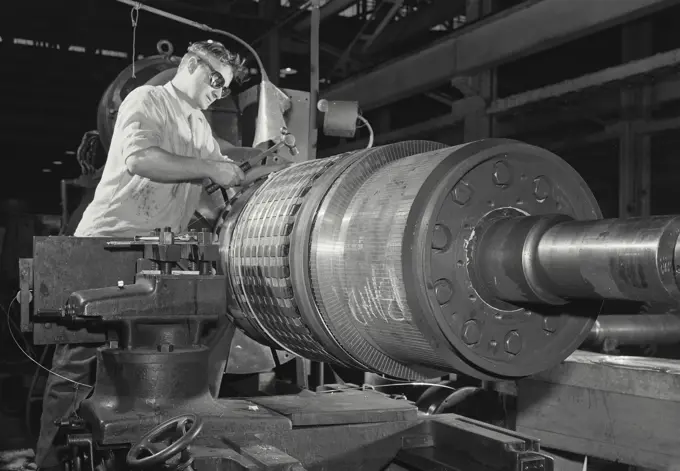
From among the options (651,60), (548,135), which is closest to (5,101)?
(548,135)

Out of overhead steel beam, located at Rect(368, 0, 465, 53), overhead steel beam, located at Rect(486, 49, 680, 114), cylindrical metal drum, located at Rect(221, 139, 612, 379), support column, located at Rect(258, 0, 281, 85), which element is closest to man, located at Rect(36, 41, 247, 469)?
cylindrical metal drum, located at Rect(221, 139, 612, 379)

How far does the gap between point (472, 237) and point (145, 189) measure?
44.1 inches

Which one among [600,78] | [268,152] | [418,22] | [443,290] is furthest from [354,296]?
[418,22]

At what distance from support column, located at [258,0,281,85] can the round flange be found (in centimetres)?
480

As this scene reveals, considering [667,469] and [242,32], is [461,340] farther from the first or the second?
[242,32]

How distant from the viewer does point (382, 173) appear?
1.29 meters

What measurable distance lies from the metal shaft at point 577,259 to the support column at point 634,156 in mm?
3859

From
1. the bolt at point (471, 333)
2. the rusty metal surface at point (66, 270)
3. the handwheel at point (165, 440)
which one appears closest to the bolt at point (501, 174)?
the bolt at point (471, 333)

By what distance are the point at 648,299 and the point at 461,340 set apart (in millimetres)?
263

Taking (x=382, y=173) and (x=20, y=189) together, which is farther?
(x=20, y=189)

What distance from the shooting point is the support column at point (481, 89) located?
511 cm

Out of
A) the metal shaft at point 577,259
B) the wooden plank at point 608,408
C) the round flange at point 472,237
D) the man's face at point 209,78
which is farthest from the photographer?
the wooden plank at point 608,408

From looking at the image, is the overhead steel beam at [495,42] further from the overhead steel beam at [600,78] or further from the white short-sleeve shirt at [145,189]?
the white short-sleeve shirt at [145,189]

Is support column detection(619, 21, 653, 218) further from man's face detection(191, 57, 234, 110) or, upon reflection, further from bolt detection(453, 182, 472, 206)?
bolt detection(453, 182, 472, 206)
